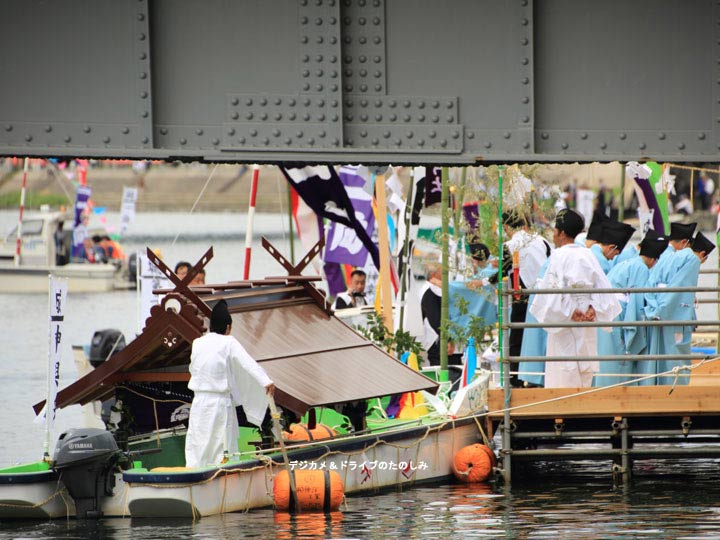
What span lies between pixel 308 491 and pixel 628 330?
4.20m

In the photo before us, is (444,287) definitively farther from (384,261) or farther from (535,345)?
(535,345)

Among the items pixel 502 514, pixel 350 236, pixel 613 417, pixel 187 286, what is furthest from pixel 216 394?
pixel 350 236

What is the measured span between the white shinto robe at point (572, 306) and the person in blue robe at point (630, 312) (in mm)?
284

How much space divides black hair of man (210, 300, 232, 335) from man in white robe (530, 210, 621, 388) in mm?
3389

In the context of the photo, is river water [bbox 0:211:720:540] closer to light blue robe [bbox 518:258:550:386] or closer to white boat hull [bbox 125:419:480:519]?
white boat hull [bbox 125:419:480:519]

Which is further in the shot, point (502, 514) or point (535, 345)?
point (535, 345)

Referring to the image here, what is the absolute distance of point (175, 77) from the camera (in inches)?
399

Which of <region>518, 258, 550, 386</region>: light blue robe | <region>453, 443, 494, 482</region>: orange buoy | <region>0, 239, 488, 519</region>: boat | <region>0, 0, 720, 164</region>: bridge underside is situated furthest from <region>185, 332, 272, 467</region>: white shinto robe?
<region>518, 258, 550, 386</region>: light blue robe

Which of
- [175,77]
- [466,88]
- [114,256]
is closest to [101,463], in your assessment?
[175,77]

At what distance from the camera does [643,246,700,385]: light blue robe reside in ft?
50.4

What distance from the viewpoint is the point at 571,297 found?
48.5ft

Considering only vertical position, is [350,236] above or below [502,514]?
above

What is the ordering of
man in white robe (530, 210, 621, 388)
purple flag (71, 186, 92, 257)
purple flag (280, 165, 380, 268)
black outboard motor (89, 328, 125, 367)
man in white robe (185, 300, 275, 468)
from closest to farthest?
1. man in white robe (185, 300, 275, 468)
2. man in white robe (530, 210, 621, 388)
3. purple flag (280, 165, 380, 268)
4. black outboard motor (89, 328, 125, 367)
5. purple flag (71, 186, 92, 257)

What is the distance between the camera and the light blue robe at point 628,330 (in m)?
15.3
